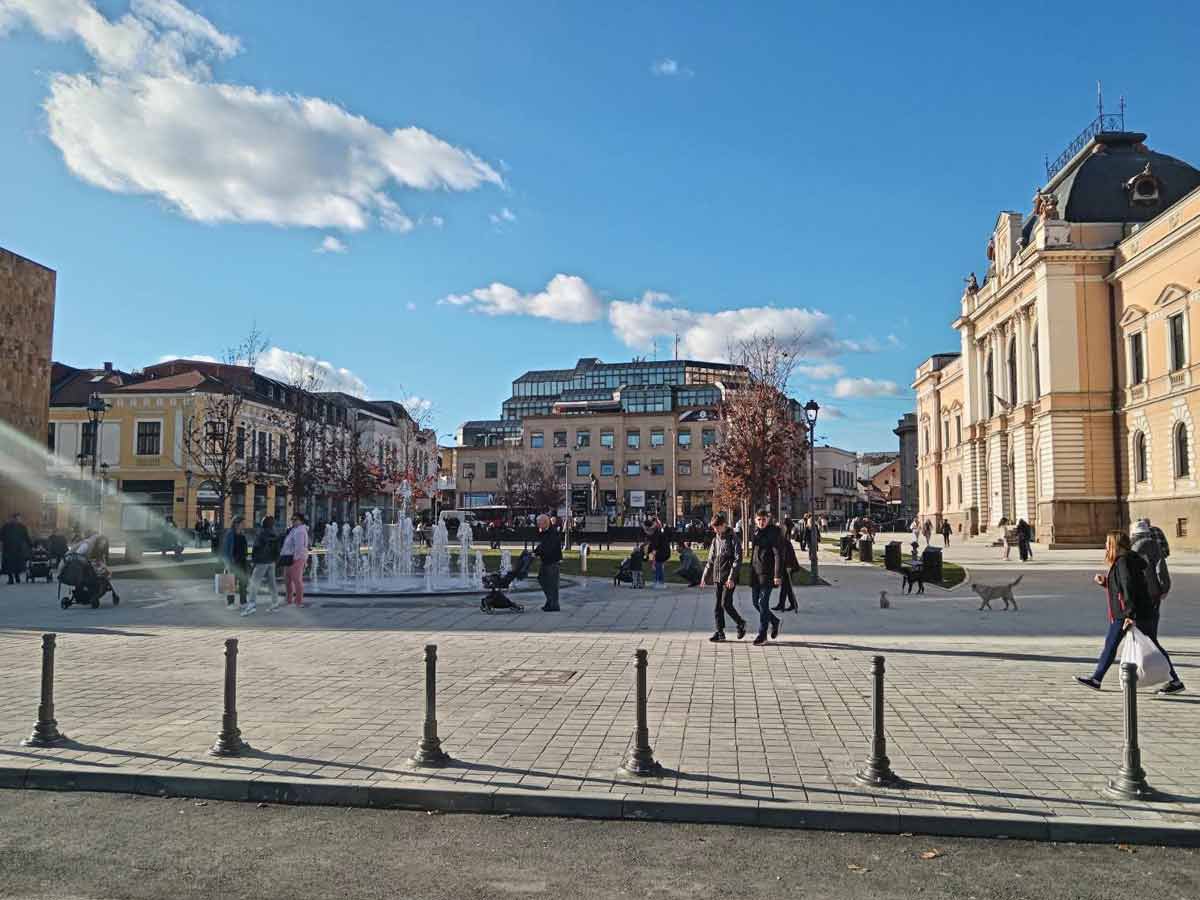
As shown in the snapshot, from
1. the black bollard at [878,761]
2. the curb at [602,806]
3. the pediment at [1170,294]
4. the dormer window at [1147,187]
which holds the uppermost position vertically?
the dormer window at [1147,187]

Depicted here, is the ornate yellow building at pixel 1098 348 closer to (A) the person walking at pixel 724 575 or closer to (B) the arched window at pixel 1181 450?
(B) the arched window at pixel 1181 450

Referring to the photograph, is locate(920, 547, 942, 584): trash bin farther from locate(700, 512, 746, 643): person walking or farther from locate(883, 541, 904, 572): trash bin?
locate(700, 512, 746, 643): person walking

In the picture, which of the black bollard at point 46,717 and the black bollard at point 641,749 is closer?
the black bollard at point 641,749

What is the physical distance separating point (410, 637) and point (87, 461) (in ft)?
172

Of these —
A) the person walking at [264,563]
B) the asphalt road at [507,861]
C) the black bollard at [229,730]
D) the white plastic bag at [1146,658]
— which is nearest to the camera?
the asphalt road at [507,861]

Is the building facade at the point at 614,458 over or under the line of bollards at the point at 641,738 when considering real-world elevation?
over

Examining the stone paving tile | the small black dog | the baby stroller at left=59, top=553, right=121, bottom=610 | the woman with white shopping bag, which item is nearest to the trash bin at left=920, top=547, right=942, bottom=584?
the small black dog

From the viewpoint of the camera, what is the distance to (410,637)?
1400 cm

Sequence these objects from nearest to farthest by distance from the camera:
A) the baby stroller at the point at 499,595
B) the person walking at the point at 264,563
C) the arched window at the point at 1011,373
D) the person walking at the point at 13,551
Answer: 1. the baby stroller at the point at 499,595
2. the person walking at the point at 264,563
3. the person walking at the point at 13,551
4. the arched window at the point at 1011,373

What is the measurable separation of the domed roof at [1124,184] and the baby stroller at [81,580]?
4868cm

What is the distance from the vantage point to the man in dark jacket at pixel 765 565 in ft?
43.0

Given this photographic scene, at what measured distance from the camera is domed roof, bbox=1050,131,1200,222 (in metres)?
48.2

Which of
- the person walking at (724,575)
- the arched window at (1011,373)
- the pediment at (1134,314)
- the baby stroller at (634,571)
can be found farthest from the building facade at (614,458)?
the person walking at (724,575)

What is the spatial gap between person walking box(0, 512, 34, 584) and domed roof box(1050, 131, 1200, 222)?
4926 centimetres
